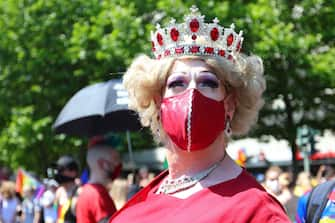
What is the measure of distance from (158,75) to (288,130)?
50.8 ft

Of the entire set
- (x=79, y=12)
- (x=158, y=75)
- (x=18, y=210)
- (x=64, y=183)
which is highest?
(x=79, y=12)

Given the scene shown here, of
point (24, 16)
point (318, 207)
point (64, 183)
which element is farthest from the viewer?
point (24, 16)

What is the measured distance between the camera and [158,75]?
2887mm

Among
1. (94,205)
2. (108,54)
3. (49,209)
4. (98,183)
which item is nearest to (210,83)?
(94,205)

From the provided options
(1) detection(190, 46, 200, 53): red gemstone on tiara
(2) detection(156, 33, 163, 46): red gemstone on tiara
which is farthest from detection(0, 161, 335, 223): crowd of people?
(2) detection(156, 33, 163, 46): red gemstone on tiara

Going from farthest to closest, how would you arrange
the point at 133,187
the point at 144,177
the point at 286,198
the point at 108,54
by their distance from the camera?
the point at 108,54, the point at 144,177, the point at 286,198, the point at 133,187

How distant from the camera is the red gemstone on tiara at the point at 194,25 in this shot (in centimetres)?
294

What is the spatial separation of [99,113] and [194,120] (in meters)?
4.36

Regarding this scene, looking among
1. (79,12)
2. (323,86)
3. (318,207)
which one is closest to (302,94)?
(323,86)

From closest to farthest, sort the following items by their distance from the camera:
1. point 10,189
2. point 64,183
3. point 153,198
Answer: point 153,198, point 64,183, point 10,189

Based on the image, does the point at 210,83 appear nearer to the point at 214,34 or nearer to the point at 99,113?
the point at 214,34

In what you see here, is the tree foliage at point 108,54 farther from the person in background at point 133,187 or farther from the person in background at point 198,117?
the person in background at point 198,117

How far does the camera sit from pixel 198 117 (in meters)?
2.70

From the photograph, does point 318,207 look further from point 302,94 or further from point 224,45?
point 302,94
